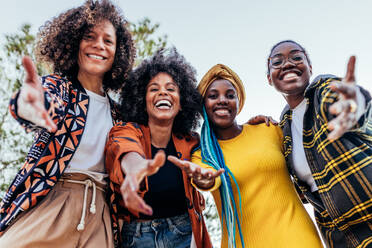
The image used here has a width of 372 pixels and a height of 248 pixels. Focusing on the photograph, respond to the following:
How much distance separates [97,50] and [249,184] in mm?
1674

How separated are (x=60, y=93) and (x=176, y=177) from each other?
1.08 metres

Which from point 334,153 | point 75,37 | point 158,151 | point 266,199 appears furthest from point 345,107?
point 75,37

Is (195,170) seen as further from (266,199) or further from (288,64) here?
(288,64)

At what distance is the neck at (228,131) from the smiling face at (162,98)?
46 centimetres

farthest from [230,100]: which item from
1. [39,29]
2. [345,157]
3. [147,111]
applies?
[39,29]

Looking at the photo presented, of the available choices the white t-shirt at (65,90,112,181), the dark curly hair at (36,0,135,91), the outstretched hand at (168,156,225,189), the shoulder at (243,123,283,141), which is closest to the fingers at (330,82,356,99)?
the outstretched hand at (168,156,225,189)

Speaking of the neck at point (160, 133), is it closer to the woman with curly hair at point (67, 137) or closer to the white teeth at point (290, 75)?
the woman with curly hair at point (67, 137)

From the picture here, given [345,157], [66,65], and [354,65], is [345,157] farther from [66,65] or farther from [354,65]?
[66,65]

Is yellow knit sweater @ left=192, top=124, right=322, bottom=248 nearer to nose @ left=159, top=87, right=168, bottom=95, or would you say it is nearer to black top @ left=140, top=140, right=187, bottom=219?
black top @ left=140, top=140, right=187, bottom=219

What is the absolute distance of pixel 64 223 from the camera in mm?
1987

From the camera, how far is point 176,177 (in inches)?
96.0

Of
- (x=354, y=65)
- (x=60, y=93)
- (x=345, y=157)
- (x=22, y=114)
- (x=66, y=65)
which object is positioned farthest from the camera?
(x=66, y=65)

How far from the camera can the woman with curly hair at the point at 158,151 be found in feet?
7.30

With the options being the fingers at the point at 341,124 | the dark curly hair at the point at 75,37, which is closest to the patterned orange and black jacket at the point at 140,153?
the dark curly hair at the point at 75,37
